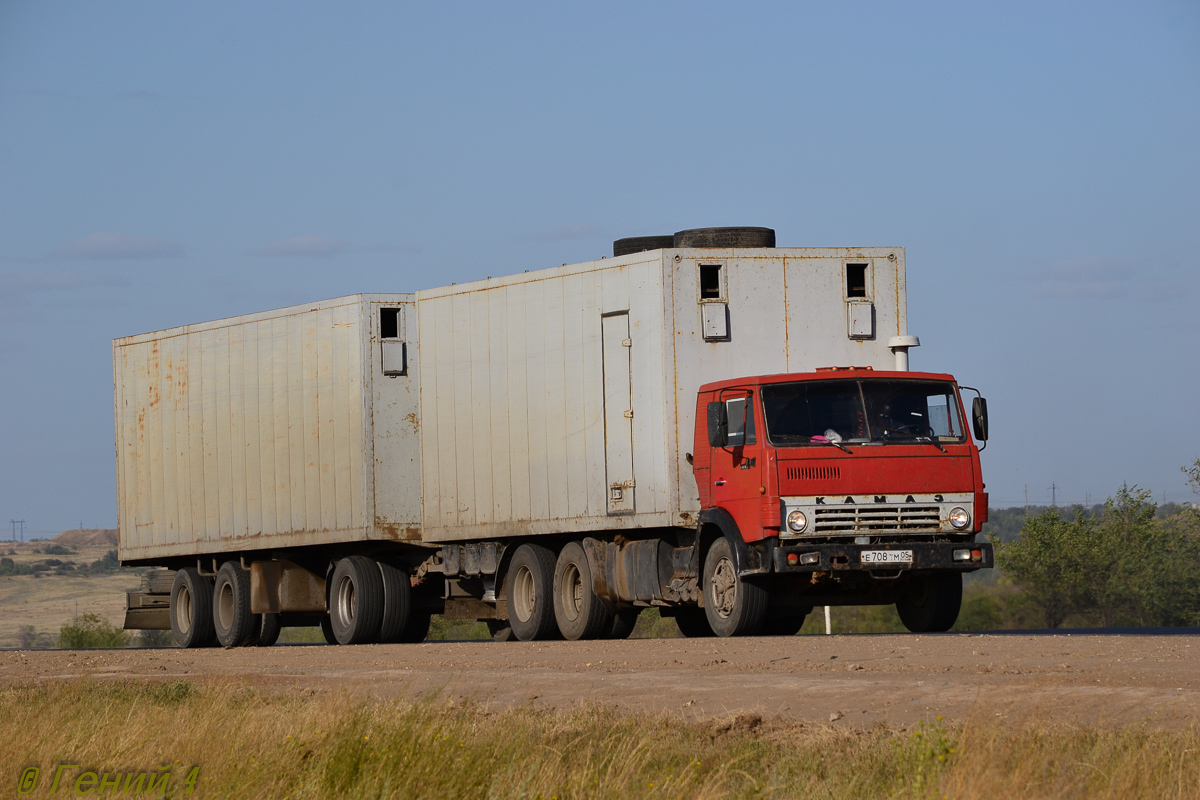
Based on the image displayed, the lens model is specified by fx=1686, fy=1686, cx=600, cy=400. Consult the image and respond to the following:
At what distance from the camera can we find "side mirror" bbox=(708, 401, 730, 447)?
17.5m

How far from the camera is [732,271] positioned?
62.9 ft

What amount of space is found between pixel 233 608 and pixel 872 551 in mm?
11105

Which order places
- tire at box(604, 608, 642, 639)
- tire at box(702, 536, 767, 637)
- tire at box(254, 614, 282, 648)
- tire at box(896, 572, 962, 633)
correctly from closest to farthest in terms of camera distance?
tire at box(702, 536, 767, 637) → tire at box(896, 572, 962, 633) → tire at box(604, 608, 642, 639) → tire at box(254, 614, 282, 648)

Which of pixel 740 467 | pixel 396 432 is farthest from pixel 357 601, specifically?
pixel 740 467

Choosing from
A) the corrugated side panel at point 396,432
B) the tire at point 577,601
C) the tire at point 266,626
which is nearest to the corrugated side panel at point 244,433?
the corrugated side panel at point 396,432

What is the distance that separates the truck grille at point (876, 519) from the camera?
1734 centimetres

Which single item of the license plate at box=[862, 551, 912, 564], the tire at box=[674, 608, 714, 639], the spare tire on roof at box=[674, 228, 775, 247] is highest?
the spare tire on roof at box=[674, 228, 775, 247]

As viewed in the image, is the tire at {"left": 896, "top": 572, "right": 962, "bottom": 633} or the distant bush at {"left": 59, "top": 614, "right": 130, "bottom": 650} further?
the distant bush at {"left": 59, "top": 614, "right": 130, "bottom": 650}

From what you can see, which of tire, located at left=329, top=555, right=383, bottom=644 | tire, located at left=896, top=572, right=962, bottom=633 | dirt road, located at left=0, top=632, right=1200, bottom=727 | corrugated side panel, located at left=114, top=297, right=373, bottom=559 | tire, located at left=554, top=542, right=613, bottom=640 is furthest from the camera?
tire, located at left=329, top=555, right=383, bottom=644

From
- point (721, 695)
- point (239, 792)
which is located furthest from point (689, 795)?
point (721, 695)

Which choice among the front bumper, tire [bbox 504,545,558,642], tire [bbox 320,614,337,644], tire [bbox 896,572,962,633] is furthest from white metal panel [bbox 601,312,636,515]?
tire [bbox 320,614,337,644]

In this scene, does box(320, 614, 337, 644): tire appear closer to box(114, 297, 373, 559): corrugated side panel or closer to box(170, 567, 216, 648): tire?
box(170, 567, 216, 648): tire

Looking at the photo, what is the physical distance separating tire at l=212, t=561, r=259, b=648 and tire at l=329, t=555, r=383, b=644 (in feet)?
5.70

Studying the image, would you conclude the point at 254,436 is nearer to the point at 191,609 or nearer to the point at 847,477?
the point at 191,609
